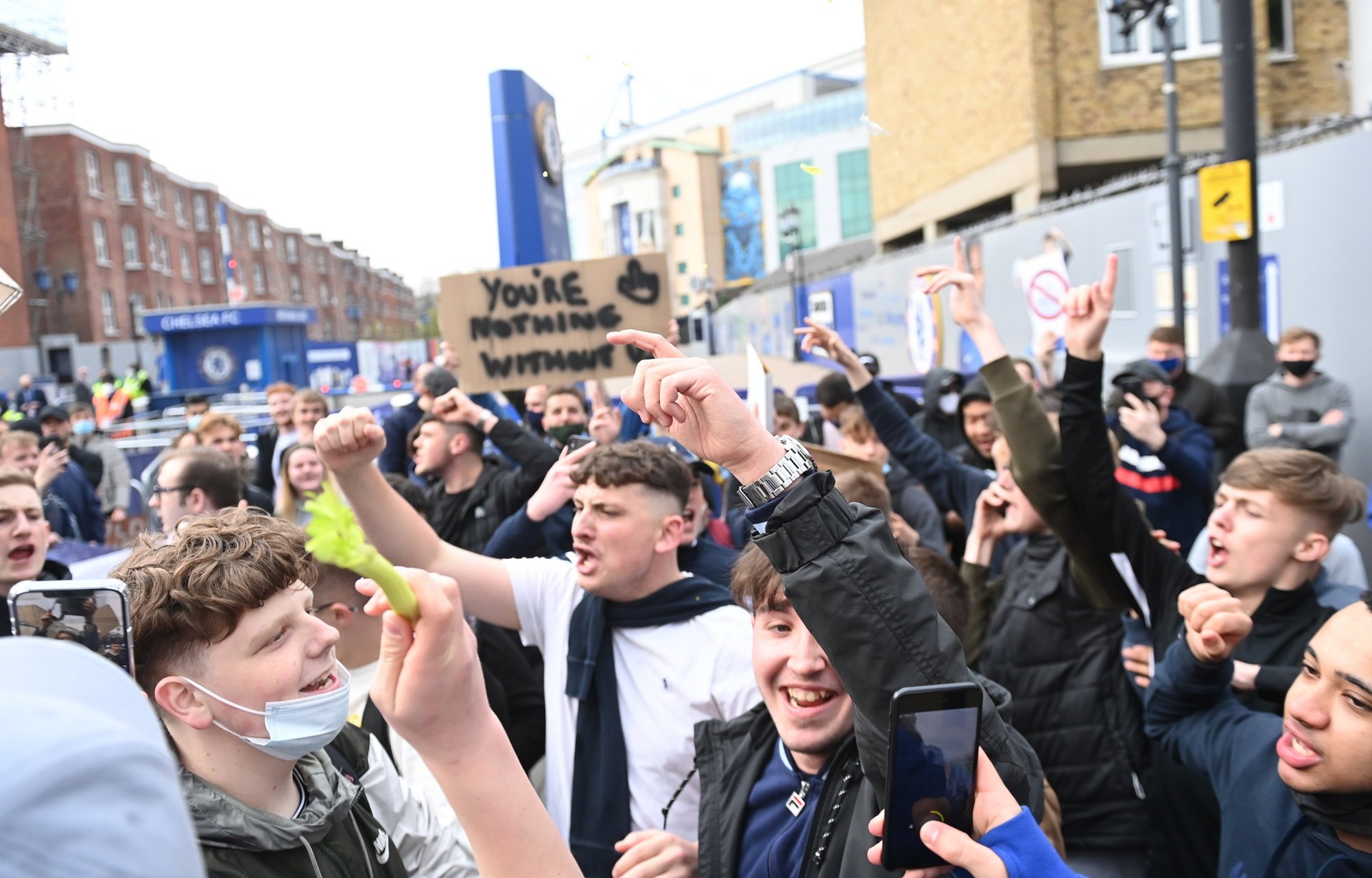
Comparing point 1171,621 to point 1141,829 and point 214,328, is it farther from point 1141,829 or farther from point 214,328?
point 214,328

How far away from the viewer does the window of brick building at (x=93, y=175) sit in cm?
4069

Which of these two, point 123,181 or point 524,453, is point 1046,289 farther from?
point 123,181

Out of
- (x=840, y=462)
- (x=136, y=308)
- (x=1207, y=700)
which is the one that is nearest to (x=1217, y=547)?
(x=1207, y=700)

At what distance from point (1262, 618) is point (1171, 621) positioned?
25 centimetres

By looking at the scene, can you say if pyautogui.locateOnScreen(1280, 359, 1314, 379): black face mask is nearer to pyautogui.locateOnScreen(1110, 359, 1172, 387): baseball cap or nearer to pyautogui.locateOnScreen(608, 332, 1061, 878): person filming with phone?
pyautogui.locateOnScreen(1110, 359, 1172, 387): baseball cap

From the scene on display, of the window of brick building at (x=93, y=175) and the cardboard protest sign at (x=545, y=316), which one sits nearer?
the cardboard protest sign at (x=545, y=316)

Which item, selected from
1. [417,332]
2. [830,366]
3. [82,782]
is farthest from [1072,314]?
[417,332]

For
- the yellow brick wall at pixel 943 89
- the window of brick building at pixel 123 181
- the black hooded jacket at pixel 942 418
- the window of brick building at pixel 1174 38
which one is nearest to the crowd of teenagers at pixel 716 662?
the black hooded jacket at pixel 942 418

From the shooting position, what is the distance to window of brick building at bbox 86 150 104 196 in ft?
133

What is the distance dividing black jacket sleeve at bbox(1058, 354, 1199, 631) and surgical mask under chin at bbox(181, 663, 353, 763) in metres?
2.27

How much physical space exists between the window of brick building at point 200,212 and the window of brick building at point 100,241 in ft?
39.9

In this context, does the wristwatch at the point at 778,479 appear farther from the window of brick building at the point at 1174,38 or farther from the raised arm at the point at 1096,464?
the window of brick building at the point at 1174,38

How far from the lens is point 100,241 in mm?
42062

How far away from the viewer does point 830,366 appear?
26.2 m
